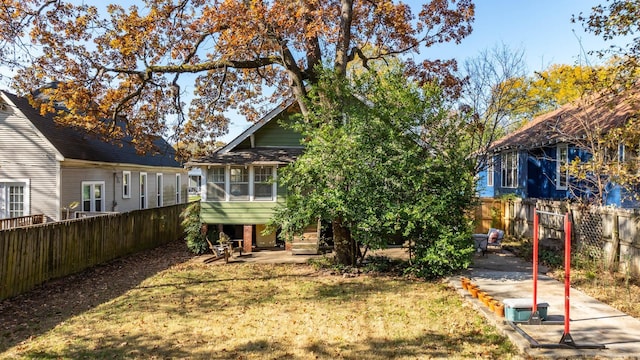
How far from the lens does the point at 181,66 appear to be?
43.1 ft

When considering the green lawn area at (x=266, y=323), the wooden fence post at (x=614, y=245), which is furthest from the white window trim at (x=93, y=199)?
the wooden fence post at (x=614, y=245)

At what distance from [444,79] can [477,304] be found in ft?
35.4

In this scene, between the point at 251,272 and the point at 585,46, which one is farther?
the point at 585,46

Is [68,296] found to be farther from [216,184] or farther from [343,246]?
[343,246]

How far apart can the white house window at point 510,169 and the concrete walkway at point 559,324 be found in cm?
1229

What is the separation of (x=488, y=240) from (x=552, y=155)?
23.0ft

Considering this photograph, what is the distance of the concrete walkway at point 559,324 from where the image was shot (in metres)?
5.39

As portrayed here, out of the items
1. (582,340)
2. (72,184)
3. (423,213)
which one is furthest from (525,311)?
(72,184)

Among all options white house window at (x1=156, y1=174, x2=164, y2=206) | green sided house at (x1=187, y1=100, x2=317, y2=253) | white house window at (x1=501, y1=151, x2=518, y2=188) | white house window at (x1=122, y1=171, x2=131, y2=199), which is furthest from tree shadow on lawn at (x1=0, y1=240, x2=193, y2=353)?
white house window at (x1=501, y1=151, x2=518, y2=188)

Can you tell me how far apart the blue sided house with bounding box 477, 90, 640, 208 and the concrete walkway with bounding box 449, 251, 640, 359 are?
4703 mm

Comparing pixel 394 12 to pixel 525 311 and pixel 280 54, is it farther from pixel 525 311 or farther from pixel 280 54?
pixel 525 311

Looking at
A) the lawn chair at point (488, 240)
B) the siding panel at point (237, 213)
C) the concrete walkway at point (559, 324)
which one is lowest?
the concrete walkway at point (559, 324)

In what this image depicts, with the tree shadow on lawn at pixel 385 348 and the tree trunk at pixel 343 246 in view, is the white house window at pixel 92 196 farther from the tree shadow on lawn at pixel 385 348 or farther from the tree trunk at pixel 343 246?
the tree shadow on lawn at pixel 385 348

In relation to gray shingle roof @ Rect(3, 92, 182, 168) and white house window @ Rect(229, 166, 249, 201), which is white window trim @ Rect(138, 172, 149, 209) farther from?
white house window @ Rect(229, 166, 249, 201)
